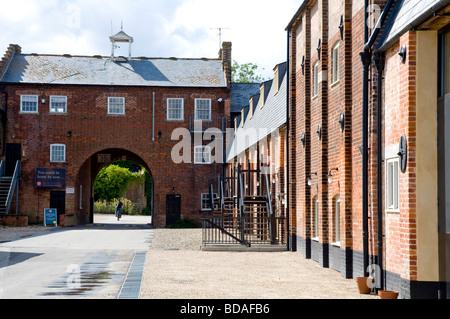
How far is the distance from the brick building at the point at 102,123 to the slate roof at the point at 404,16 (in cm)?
2911

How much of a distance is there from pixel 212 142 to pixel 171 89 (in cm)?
422

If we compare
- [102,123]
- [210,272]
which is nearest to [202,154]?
[102,123]

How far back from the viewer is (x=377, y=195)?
12.2 metres

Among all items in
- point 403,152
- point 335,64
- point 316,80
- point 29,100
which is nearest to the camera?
point 403,152

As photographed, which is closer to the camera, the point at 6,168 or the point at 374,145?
the point at 374,145

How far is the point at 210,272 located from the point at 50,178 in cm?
2670

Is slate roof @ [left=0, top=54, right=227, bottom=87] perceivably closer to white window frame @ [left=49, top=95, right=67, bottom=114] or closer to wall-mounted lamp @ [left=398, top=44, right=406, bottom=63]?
white window frame @ [left=49, top=95, right=67, bottom=114]

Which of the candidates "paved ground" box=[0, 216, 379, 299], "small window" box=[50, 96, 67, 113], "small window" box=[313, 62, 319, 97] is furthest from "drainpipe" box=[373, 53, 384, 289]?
"small window" box=[50, 96, 67, 113]

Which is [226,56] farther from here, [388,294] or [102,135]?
[388,294]

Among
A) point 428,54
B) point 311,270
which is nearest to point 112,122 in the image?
point 311,270

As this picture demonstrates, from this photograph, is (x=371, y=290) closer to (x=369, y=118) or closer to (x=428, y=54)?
(x=369, y=118)

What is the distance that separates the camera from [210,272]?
1479 cm

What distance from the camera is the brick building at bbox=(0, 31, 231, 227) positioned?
39469 mm

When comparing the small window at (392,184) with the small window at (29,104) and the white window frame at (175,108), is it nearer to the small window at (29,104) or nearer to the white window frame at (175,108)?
the white window frame at (175,108)
